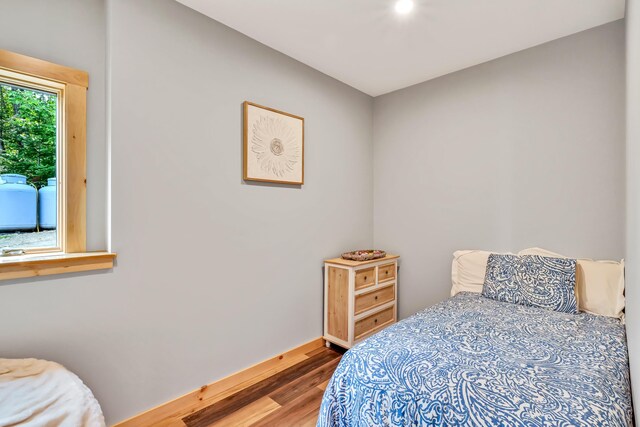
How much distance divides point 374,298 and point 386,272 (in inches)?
11.5

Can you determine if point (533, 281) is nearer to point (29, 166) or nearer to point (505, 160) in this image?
point (505, 160)

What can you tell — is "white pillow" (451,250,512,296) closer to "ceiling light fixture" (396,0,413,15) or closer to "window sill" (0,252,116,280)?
"ceiling light fixture" (396,0,413,15)

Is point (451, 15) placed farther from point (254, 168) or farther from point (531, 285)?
point (531, 285)

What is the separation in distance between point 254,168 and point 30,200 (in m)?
A: 1.26

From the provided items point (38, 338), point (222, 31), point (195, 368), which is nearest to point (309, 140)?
point (222, 31)

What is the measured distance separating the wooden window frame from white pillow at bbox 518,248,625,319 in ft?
9.58

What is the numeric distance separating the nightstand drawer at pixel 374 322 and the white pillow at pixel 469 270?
69 centimetres

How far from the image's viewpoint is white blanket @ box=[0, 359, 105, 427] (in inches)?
43.3

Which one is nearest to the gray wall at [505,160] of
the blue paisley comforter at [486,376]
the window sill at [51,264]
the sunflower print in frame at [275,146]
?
the blue paisley comforter at [486,376]

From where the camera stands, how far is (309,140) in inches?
108

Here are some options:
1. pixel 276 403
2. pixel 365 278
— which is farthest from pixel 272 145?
pixel 276 403

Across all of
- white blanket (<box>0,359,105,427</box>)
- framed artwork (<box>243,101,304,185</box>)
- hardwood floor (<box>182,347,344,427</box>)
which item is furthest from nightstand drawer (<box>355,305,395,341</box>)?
white blanket (<box>0,359,105,427</box>)

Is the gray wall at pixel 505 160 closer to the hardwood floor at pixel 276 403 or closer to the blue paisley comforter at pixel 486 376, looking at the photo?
the blue paisley comforter at pixel 486 376

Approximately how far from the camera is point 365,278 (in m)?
2.71
